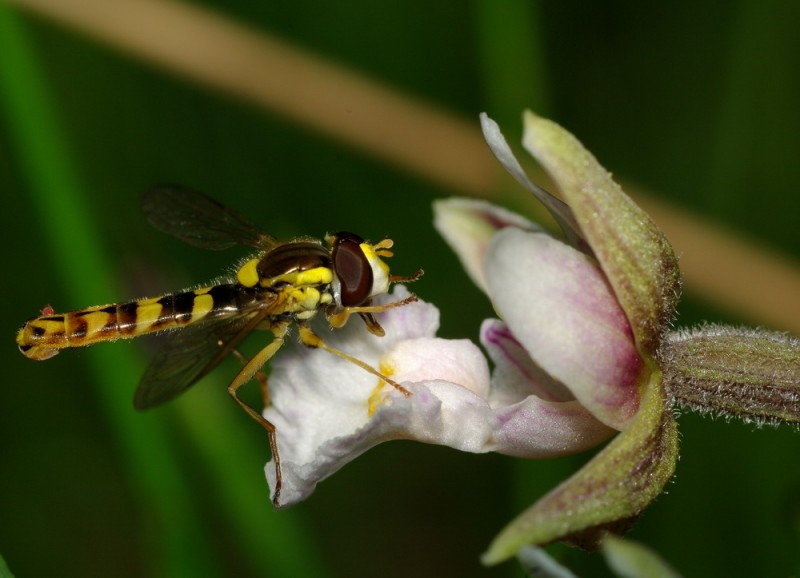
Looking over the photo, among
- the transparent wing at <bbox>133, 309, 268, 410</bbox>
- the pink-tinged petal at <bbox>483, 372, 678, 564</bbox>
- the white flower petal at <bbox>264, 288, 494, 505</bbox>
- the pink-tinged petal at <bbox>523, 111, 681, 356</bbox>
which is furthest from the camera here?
the transparent wing at <bbox>133, 309, 268, 410</bbox>

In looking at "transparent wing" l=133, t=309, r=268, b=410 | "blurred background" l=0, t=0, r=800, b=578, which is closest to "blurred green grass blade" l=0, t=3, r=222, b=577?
Answer: "blurred background" l=0, t=0, r=800, b=578

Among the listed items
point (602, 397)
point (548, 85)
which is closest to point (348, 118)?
point (548, 85)

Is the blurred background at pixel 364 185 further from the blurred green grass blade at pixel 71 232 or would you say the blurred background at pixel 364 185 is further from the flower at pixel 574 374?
the flower at pixel 574 374

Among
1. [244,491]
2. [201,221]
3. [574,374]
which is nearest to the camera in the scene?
[574,374]

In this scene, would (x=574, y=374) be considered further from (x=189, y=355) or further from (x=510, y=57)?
(x=510, y=57)

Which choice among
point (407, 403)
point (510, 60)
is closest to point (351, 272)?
point (407, 403)

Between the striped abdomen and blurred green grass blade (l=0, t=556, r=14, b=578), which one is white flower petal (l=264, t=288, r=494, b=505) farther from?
blurred green grass blade (l=0, t=556, r=14, b=578)

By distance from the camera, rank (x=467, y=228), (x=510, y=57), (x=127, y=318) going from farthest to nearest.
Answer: (x=510, y=57) → (x=127, y=318) → (x=467, y=228)
